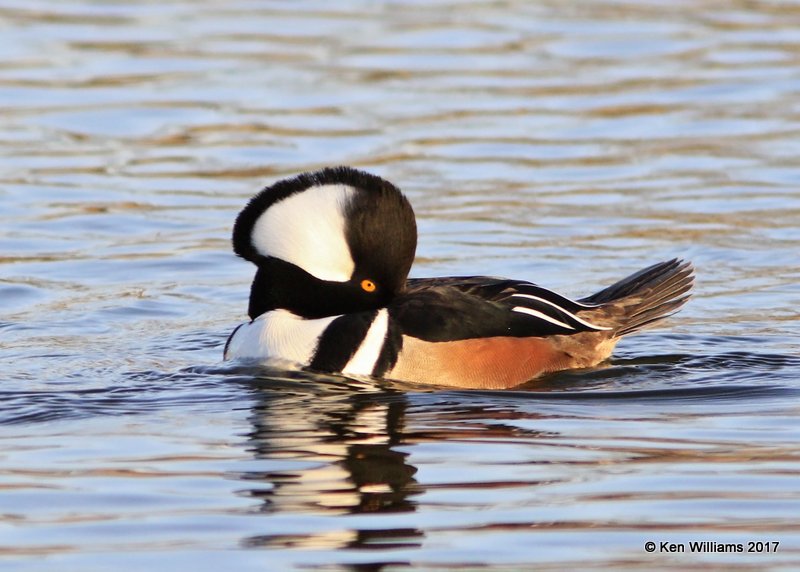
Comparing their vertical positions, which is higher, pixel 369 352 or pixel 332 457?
pixel 369 352

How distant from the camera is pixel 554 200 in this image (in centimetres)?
1293

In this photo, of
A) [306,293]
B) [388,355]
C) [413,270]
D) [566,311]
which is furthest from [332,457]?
[413,270]

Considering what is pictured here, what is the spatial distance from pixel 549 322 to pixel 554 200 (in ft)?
15.3

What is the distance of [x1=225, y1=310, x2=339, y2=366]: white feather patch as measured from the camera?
26.4 ft

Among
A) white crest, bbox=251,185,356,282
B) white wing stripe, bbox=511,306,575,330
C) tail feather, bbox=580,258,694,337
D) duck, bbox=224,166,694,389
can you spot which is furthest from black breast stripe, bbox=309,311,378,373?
tail feather, bbox=580,258,694,337

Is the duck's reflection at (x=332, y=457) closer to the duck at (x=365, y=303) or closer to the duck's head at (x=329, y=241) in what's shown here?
the duck at (x=365, y=303)

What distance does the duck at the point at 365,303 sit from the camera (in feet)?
26.0

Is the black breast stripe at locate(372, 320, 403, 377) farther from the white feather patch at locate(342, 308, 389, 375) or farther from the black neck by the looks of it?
the black neck

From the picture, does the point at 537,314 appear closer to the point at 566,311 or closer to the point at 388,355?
the point at 566,311

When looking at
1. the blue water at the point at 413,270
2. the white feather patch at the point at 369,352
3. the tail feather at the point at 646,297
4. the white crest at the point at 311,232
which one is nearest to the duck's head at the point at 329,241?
the white crest at the point at 311,232

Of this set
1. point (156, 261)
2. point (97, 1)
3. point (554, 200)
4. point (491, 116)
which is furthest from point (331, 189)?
point (97, 1)

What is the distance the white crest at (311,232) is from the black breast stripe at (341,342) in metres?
0.22

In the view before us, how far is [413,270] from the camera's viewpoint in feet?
37.4

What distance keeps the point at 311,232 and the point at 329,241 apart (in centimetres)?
10
